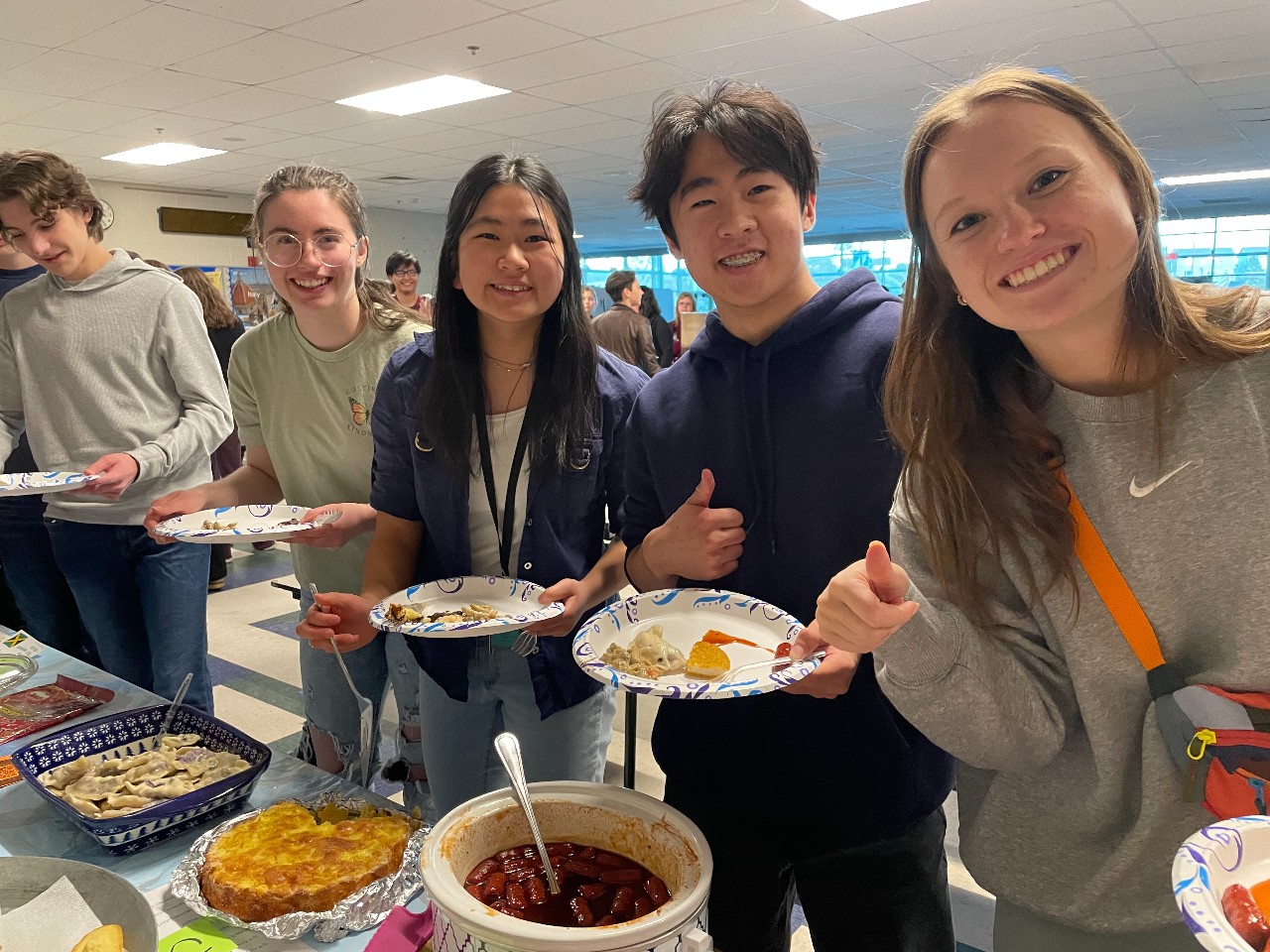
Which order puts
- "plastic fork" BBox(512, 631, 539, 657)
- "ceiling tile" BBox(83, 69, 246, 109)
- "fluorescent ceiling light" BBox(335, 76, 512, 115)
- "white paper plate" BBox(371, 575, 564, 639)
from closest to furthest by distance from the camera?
"white paper plate" BBox(371, 575, 564, 639) < "plastic fork" BBox(512, 631, 539, 657) < "ceiling tile" BBox(83, 69, 246, 109) < "fluorescent ceiling light" BBox(335, 76, 512, 115)

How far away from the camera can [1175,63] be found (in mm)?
6164

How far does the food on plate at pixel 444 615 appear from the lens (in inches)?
57.6

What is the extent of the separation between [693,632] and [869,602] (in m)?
0.47

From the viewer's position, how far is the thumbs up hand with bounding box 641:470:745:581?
1.31 metres

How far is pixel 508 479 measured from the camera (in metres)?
1.67

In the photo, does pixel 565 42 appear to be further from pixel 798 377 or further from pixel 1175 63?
pixel 798 377

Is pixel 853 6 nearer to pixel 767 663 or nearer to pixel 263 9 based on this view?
pixel 263 9

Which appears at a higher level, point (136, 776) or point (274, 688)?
point (136, 776)

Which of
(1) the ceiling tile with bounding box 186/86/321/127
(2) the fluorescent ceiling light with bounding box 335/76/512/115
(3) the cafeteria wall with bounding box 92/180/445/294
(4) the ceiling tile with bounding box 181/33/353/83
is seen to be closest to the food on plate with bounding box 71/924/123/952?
(4) the ceiling tile with bounding box 181/33/353/83

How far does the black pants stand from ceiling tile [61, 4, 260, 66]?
5441 mm

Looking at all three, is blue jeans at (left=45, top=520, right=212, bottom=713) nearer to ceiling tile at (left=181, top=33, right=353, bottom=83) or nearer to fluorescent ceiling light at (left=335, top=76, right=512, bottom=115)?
ceiling tile at (left=181, top=33, right=353, bottom=83)

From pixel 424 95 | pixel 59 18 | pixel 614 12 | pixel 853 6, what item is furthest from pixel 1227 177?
pixel 59 18

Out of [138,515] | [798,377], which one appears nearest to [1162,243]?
[798,377]

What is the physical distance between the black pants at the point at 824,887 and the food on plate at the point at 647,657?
0.26 metres
